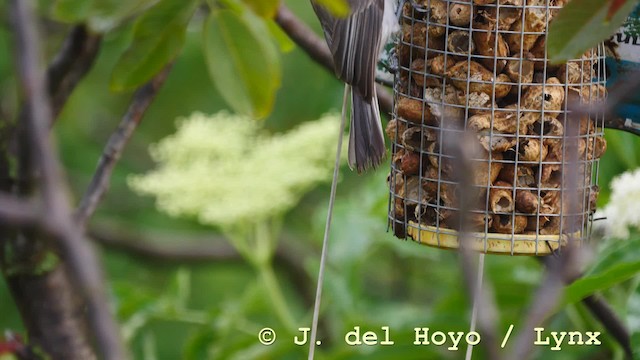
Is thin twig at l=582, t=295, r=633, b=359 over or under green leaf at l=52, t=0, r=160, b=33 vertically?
under

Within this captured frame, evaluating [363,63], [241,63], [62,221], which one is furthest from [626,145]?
[62,221]

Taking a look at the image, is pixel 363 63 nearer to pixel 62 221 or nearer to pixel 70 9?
pixel 70 9

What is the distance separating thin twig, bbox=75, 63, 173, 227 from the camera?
2.43 meters

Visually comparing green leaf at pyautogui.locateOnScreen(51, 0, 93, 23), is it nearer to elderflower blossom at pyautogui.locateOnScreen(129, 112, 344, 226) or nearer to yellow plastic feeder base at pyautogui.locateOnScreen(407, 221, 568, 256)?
yellow plastic feeder base at pyautogui.locateOnScreen(407, 221, 568, 256)

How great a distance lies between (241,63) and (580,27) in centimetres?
66

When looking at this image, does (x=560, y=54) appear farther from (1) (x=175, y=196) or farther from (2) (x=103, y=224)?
(2) (x=103, y=224)

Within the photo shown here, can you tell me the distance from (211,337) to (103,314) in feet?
7.58

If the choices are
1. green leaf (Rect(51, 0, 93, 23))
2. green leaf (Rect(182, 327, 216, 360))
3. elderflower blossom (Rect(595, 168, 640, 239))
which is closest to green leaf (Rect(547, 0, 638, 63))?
green leaf (Rect(51, 0, 93, 23))

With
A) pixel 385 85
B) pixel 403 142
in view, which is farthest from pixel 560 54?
pixel 385 85

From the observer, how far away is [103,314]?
705mm

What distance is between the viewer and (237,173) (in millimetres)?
3031

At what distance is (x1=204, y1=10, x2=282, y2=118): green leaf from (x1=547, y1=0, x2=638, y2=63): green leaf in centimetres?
53

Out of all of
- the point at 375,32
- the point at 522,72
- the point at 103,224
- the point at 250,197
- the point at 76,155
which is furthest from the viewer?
the point at 103,224

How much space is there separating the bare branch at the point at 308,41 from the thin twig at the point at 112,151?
34 cm
